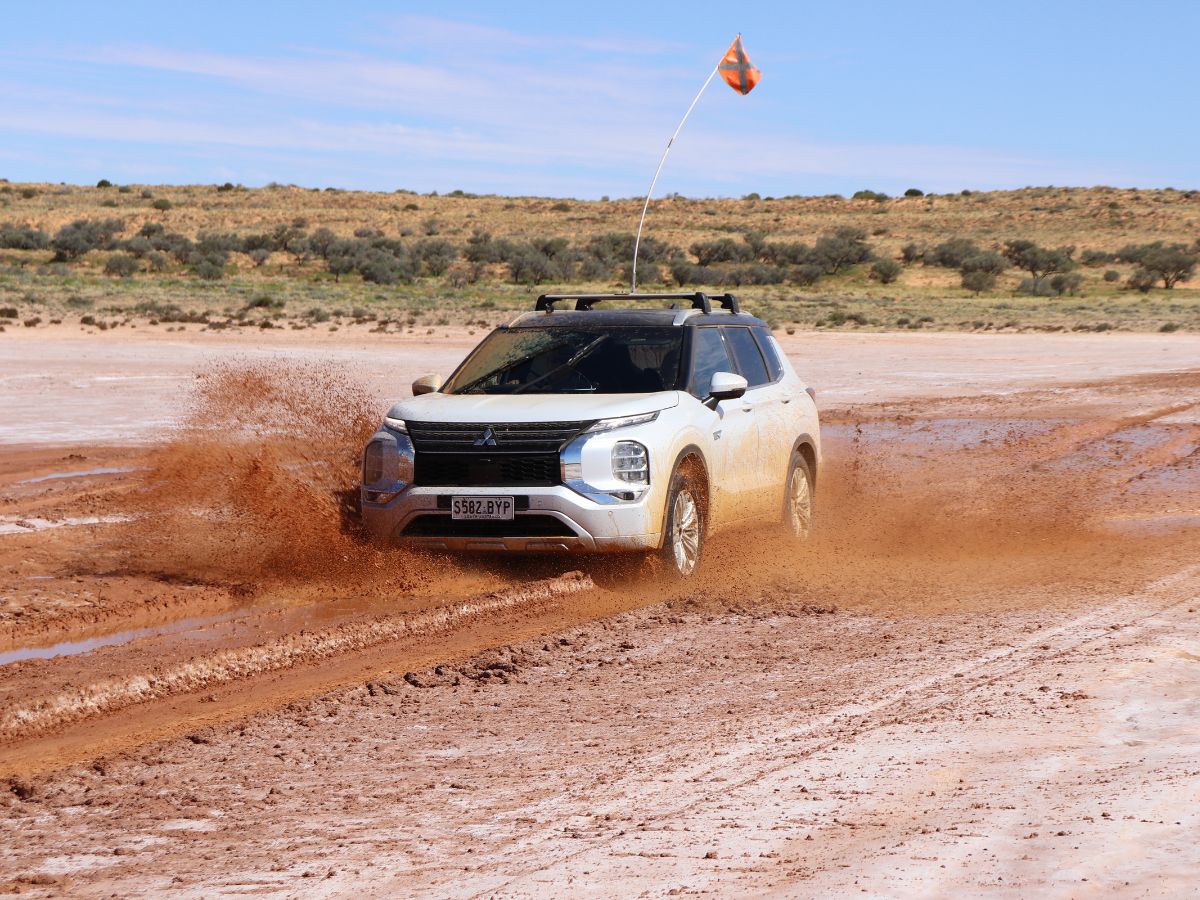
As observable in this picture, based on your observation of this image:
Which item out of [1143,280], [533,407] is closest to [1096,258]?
[1143,280]

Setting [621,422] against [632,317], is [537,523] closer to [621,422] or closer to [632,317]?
[621,422]

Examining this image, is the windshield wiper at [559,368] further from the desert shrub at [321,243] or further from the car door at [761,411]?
the desert shrub at [321,243]

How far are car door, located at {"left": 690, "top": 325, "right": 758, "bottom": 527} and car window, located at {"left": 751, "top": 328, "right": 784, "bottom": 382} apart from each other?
699mm

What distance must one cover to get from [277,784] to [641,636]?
120 inches

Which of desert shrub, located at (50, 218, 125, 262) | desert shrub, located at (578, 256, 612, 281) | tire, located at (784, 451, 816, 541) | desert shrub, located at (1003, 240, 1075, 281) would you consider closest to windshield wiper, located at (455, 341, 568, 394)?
tire, located at (784, 451, 816, 541)

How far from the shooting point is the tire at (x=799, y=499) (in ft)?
37.1

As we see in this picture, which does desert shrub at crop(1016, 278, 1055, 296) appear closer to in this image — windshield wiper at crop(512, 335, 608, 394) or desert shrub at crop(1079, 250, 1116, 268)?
desert shrub at crop(1079, 250, 1116, 268)

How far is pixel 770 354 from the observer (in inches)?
456

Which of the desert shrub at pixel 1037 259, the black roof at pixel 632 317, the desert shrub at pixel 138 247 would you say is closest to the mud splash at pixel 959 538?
the black roof at pixel 632 317

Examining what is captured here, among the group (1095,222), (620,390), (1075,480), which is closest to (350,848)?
(620,390)

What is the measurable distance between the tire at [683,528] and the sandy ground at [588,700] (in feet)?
0.70

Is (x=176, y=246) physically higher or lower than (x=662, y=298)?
higher

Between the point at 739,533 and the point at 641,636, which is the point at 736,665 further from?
the point at 739,533

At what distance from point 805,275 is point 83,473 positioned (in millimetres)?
66543
